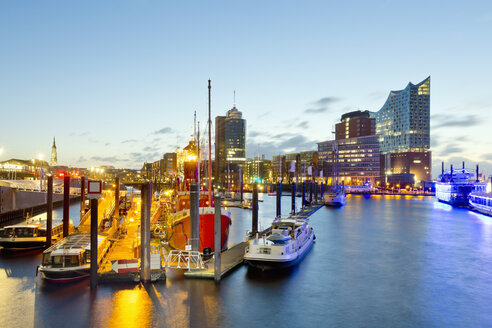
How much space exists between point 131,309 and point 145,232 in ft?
16.4

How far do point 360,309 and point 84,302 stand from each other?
17.9 meters

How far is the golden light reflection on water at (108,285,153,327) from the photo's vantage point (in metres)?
20.0

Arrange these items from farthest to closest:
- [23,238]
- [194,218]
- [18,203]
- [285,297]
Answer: [18,203] → [23,238] → [194,218] → [285,297]

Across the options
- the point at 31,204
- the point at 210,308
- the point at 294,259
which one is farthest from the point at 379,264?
the point at 31,204

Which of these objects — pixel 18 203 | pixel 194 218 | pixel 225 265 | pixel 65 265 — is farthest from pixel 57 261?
pixel 18 203

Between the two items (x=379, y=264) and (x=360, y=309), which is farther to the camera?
(x=379, y=264)

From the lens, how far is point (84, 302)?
2248 cm

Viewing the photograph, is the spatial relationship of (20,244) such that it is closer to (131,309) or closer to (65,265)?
(65,265)

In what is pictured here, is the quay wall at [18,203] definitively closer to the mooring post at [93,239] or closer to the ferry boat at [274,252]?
the mooring post at [93,239]

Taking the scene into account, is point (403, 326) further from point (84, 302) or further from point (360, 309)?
point (84, 302)

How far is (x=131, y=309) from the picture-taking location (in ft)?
70.2

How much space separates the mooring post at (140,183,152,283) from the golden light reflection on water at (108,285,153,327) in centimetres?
121

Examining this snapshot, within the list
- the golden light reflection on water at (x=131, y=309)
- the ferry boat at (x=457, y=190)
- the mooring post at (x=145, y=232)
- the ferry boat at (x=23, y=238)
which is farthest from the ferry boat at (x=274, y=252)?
the ferry boat at (x=457, y=190)

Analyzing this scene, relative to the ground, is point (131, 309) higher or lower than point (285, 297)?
higher
